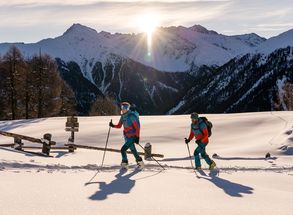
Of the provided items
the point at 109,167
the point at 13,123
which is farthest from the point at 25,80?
the point at 109,167

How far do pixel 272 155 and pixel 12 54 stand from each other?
36587 mm

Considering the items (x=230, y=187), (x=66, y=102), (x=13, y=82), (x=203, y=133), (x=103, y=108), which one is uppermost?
(x=13, y=82)

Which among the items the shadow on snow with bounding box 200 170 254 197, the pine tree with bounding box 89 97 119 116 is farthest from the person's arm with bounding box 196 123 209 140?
the pine tree with bounding box 89 97 119 116

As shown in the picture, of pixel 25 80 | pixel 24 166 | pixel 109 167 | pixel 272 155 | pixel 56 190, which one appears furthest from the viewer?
pixel 25 80

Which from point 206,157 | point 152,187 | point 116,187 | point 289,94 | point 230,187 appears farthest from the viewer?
point 289,94

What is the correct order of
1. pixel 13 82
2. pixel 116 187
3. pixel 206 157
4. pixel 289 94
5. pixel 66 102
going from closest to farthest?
pixel 116 187, pixel 206 157, pixel 13 82, pixel 66 102, pixel 289 94

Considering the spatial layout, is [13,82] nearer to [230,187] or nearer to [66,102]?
[66,102]

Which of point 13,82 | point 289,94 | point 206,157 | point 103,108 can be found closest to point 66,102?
point 13,82

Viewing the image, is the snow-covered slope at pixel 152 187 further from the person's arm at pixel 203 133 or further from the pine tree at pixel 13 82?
the pine tree at pixel 13 82

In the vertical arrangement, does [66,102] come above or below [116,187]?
below

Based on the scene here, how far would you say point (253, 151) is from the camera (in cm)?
1984

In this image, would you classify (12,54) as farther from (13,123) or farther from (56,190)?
(56,190)

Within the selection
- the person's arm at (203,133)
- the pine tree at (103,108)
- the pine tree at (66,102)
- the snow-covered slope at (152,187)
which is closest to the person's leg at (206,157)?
the person's arm at (203,133)

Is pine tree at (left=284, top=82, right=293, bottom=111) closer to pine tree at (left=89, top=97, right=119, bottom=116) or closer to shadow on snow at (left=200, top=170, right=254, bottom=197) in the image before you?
pine tree at (left=89, top=97, right=119, bottom=116)
